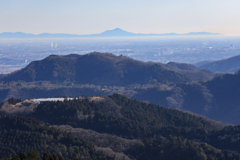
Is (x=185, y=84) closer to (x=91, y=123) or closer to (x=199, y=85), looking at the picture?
(x=199, y=85)

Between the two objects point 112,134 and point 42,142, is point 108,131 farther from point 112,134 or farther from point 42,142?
point 42,142

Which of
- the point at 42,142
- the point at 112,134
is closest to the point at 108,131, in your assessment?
the point at 112,134

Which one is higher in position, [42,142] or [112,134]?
[42,142]

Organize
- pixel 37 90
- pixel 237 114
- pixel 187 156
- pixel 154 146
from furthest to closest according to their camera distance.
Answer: pixel 37 90, pixel 237 114, pixel 154 146, pixel 187 156

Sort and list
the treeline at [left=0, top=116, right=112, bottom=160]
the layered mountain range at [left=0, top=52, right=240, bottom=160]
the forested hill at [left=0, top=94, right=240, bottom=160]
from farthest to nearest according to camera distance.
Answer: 1. the forested hill at [left=0, top=94, right=240, bottom=160]
2. the layered mountain range at [left=0, top=52, right=240, bottom=160]
3. the treeline at [left=0, top=116, right=112, bottom=160]

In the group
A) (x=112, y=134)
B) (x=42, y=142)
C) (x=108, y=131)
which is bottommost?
(x=108, y=131)

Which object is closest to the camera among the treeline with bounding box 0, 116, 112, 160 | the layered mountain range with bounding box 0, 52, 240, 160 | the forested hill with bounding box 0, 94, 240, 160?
the treeline with bounding box 0, 116, 112, 160

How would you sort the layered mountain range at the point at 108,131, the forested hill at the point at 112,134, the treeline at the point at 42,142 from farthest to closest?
the forested hill at the point at 112,134
the layered mountain range at the point at 108,131
the treeline at the point at 42,142

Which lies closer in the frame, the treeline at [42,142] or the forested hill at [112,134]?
the treeline at [42,142]

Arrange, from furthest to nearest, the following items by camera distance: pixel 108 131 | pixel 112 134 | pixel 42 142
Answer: pixel 108 131 → pixel 112 134 → pixel 42 142

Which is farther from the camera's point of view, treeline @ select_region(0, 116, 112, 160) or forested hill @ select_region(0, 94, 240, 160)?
forested hill @ select_region(0, 94, 240, 160)

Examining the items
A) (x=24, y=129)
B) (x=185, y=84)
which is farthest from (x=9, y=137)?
(x=185, y=84)
